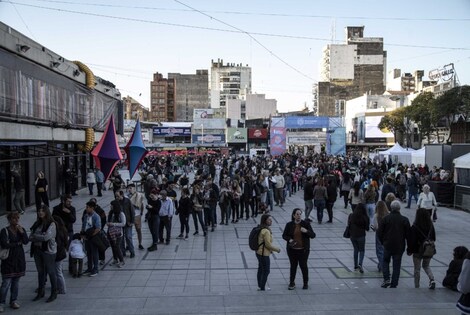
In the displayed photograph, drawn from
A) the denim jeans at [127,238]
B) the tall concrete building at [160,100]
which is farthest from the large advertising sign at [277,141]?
the tall concrete building at [160,100]

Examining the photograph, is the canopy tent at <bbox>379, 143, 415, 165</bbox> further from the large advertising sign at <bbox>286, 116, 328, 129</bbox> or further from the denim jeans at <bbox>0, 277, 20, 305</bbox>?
the denim jeans at <bbox>0, 277, 20, 305</bbox>

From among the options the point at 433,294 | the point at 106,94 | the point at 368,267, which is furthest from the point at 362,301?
the point at 106,94

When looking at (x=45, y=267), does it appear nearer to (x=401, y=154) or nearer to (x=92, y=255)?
(x=92, y=255)

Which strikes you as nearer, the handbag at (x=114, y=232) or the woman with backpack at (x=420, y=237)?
the woman with backpack at (x=420, y=237)

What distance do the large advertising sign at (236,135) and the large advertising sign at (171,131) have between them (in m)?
8.62

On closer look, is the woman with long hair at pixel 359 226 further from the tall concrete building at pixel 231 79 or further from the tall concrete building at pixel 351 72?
the tall concrete building at pixel 231 79

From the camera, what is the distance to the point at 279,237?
43.2ft

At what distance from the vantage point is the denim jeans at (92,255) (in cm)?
903

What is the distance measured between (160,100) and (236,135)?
62860 millimetres

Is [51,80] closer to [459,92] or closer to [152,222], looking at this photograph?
[152,222]

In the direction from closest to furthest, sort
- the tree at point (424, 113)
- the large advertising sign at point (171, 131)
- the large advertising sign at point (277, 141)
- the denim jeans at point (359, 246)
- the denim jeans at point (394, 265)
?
the denim jeans at point (394, 265) < the denim jeans at point (359, 246) < the large advertising sign at point (277, 141) < the tree at point (424, 113) < the large advertising sign at point (171, 131)

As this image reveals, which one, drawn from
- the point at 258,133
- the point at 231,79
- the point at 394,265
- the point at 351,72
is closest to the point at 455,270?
the point at 394,265

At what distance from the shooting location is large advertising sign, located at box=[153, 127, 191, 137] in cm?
8112

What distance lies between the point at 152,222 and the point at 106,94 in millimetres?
20246
